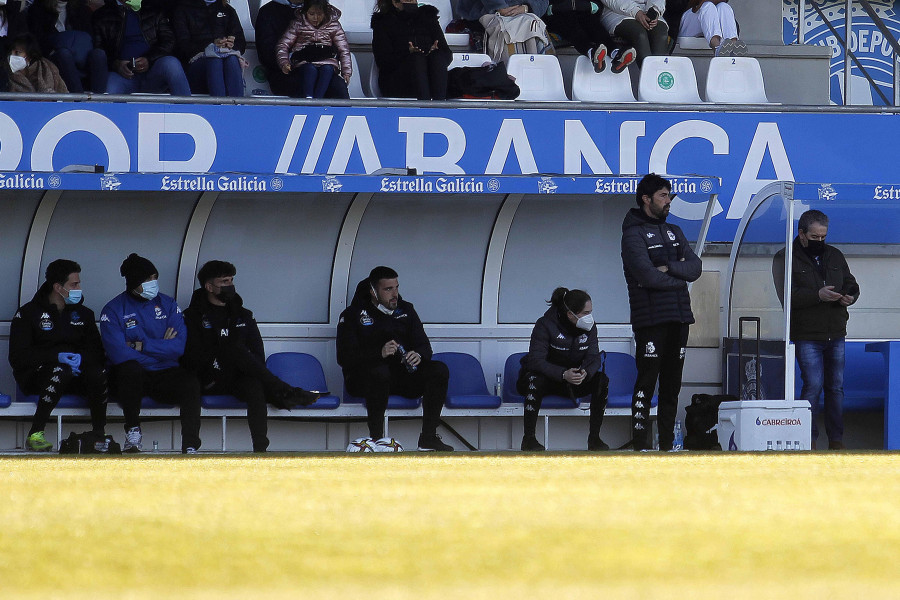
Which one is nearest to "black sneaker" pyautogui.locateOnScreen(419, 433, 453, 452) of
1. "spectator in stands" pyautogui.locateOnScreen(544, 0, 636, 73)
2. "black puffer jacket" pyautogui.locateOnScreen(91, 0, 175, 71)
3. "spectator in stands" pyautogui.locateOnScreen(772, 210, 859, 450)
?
"spectator in stands" pyautogui.locateOnScreen(772, 210, 859, 450)

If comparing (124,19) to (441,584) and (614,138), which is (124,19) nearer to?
(614,138)

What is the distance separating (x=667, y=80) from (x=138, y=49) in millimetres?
4056

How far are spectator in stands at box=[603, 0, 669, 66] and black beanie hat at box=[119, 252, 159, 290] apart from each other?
4.31 metres

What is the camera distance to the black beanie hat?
8.81m

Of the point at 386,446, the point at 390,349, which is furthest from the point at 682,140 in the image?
the point at 386,446

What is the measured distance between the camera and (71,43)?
32.4 feet

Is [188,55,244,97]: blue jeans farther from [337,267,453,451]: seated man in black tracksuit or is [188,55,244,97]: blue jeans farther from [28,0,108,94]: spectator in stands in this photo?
[337,267,453,451]: seated man in black tracksuit

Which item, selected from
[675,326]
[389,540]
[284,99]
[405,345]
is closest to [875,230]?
[675,326]

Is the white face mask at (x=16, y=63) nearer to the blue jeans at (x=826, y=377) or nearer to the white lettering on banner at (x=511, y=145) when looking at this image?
the white lettering on banner at (x=511, y=145)

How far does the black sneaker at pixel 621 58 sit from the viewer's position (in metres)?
10.5

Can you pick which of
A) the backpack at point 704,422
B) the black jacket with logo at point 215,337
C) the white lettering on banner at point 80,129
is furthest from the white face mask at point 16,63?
the backpack at point 704,422

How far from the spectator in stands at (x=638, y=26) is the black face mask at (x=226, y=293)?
392 cm

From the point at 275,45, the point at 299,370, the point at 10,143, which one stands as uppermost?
the point at 275,45

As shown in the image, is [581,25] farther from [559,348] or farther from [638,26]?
[559,348]
